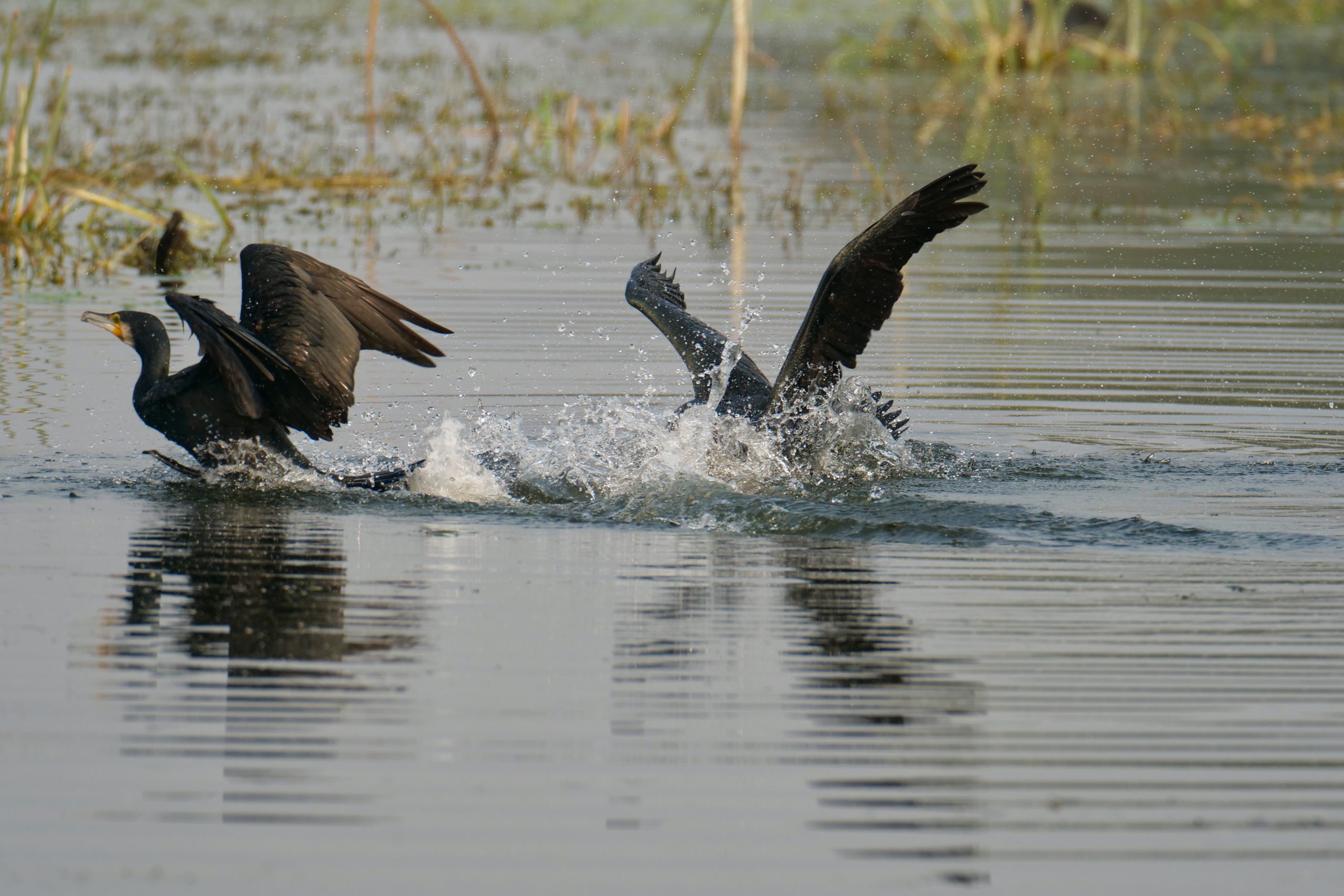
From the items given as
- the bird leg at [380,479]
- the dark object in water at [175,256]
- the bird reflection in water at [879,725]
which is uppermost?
the dark object in water at [175,256]

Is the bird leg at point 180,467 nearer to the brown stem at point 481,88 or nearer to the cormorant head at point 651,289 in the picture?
the cormorant head at point 651,289

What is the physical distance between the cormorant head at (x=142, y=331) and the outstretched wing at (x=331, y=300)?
399mm

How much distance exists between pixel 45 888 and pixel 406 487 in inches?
156

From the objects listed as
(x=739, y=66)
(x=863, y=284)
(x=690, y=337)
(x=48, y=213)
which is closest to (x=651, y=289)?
(x=690, y=337)

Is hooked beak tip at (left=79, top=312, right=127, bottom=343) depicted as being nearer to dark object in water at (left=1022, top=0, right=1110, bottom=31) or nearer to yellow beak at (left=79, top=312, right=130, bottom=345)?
yellow beak at (left=79, top=312, right=130, bottom=345)

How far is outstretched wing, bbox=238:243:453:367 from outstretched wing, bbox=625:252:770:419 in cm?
104

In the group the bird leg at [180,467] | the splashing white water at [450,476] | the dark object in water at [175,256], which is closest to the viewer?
the splashing white water at [450,476]

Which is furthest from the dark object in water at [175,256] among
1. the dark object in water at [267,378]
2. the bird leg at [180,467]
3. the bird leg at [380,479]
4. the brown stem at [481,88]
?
the bird leg at [380,479]

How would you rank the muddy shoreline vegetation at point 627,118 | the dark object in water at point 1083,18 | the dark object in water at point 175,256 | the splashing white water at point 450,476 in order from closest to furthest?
the splashing white water at point 450,476
the dark object in water at point 175,256
the muddy shoreline vegetation at point 627,118
the dark object in water at point 1083,18

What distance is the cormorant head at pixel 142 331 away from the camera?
8.19 meters

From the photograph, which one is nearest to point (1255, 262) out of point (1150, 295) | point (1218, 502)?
point (1150, 295)

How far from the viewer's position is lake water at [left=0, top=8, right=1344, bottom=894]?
422 centimetres

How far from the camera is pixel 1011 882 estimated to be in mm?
4031

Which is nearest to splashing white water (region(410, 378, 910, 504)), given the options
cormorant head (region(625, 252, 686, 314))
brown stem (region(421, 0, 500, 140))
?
cormorant head (region(625, 252, 686, 314))
